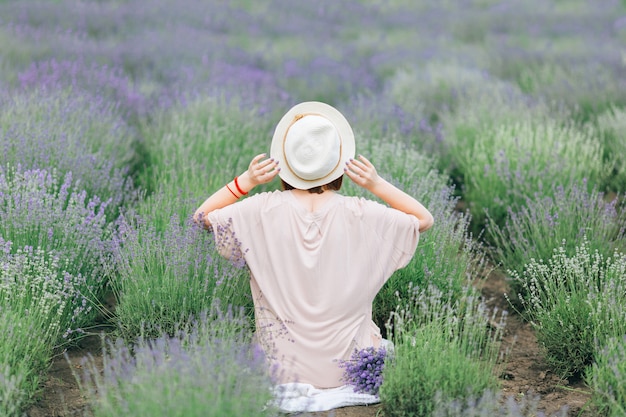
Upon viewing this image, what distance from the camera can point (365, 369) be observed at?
3.60 m

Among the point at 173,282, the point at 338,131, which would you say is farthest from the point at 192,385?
the point at 338,131

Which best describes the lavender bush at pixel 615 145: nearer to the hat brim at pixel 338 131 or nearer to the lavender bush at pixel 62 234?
the hat brim at pixel 338 131

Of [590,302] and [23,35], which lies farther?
[23,35]

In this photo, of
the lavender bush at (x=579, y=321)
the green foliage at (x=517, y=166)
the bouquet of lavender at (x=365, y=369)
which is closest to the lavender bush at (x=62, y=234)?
the bouquet of lavender at (x=365, y=369)

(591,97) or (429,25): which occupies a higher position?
(429,25)

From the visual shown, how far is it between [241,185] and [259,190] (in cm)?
213

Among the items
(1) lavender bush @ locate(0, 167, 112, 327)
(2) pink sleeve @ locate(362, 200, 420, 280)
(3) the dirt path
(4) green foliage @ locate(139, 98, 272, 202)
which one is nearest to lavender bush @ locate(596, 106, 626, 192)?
(3) the dirt path

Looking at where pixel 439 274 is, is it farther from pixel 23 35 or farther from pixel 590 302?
pixel 23 35

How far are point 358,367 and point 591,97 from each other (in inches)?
217

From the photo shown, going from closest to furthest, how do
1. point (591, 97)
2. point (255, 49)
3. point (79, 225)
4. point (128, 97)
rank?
point (79, 225) → point (128, 97) → point (591, 97) → point (255, 49)

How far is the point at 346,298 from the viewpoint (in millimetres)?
3609

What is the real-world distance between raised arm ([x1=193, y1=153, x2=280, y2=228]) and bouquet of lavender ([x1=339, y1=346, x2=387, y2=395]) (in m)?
0.82

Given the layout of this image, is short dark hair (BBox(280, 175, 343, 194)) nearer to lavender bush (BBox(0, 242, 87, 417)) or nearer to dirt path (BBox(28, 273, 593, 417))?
dirt path (BBox(28, 273, 593, 417))

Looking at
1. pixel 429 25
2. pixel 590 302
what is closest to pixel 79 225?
pixel 590 302
